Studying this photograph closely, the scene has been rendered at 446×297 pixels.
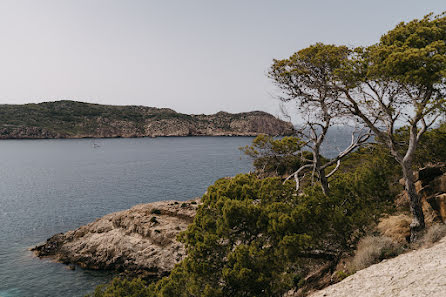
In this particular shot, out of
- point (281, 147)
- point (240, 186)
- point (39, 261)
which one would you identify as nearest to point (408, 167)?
point (281, 147)

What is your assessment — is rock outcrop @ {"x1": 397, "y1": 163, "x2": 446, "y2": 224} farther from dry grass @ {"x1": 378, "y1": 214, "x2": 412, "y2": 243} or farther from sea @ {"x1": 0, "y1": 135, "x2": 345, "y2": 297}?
sea @ {"x1": 0, "y1": 135, "x2": 345, "y2": 297}

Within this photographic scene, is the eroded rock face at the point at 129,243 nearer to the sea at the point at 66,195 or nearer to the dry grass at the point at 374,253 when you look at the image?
the sea at the point at 66,195

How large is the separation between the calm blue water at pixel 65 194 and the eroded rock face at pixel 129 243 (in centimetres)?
226

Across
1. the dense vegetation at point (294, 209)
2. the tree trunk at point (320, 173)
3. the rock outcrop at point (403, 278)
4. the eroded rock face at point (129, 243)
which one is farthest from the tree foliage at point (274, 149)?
the eroded rock face at point (129, 243)

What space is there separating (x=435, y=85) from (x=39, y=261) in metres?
47.3

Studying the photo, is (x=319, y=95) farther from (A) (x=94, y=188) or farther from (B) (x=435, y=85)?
(A) (x=94, y=188)

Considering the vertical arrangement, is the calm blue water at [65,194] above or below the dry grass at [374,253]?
below

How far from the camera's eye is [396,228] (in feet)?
57.8

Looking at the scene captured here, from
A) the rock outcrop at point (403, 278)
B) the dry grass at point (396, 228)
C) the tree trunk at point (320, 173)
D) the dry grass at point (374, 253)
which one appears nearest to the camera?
the rock outcrop at point (403, 278)

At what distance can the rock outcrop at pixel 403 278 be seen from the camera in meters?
10.2

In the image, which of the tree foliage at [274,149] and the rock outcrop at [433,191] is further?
the tree foliage at [274,149]

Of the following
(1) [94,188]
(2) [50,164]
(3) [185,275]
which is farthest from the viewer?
(2) [50,164]

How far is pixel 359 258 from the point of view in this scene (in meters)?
15.2

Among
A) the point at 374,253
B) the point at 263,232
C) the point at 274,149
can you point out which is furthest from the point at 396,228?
the point at 274,149
